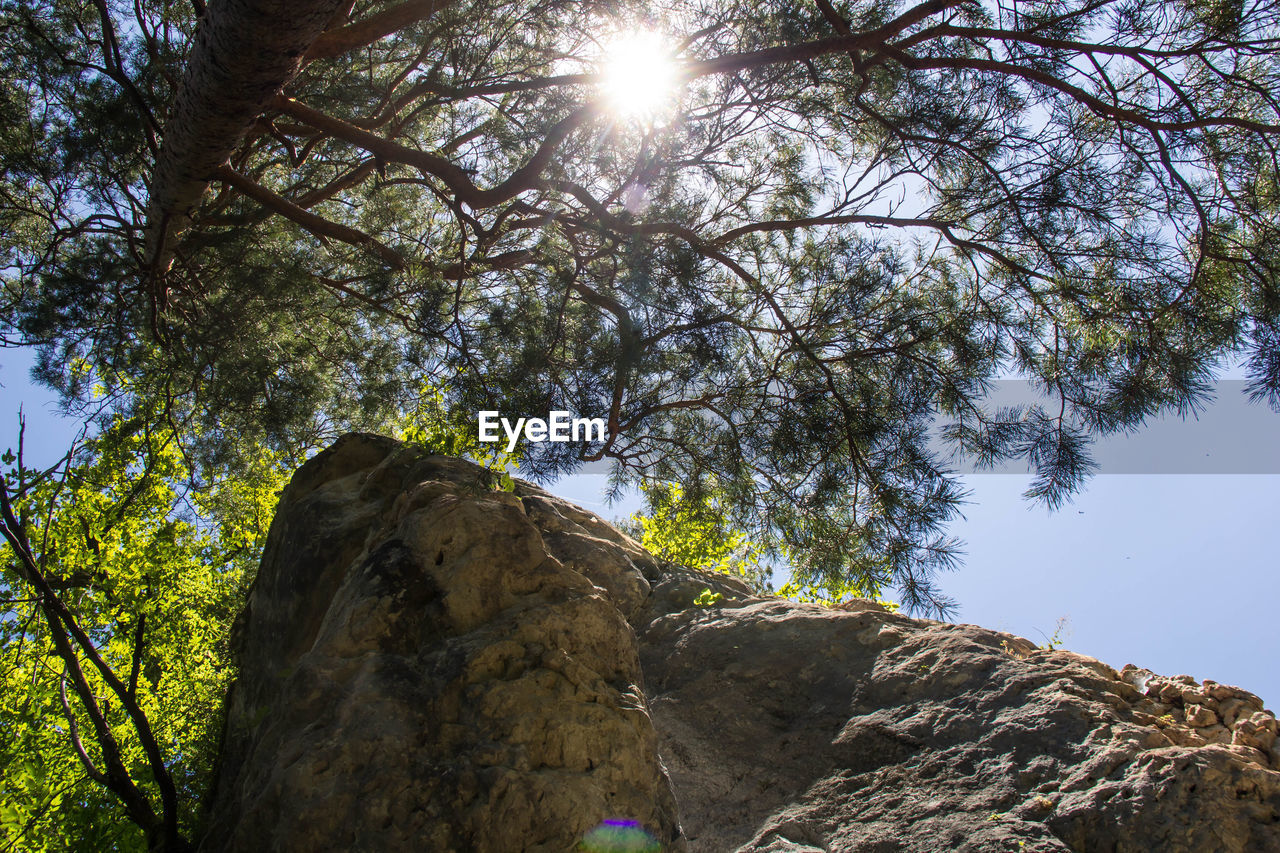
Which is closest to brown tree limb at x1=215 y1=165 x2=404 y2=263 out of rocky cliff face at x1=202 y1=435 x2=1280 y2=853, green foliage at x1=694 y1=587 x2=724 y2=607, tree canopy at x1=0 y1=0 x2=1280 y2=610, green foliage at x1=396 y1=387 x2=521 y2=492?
tree canopy at x1=0 y1=0 x2=1280 y2=610

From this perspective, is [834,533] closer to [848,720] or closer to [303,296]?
[848,720]

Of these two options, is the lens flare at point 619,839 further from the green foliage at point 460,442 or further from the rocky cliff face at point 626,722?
the green foliage at point 460,442

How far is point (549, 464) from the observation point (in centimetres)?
386

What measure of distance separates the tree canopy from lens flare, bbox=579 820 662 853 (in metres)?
1.88

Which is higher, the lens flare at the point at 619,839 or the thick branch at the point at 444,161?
the thick branch at the point at 444,161

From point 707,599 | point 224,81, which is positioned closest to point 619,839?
point 707,599

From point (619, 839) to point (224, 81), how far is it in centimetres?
282

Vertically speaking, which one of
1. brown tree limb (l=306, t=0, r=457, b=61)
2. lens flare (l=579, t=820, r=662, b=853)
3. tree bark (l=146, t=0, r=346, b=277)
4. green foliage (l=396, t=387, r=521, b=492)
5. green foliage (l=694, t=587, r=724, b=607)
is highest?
brown tree limb (l=306, t=0, r=457, b=61)

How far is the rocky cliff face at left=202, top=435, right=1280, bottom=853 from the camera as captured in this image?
2.16 meters

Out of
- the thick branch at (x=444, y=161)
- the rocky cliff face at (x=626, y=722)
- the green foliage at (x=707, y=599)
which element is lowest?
the rocky cliff face at (x=626, y=722)

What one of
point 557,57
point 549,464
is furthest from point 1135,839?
point 557,57

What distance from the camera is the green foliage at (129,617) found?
3727 mm

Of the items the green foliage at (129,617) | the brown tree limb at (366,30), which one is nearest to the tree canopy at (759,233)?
the brown tree limb at (366,30)

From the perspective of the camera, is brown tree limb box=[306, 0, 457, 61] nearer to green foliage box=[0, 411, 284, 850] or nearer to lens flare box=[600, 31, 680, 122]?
lens flare box=[600, 31, 680, 122]
